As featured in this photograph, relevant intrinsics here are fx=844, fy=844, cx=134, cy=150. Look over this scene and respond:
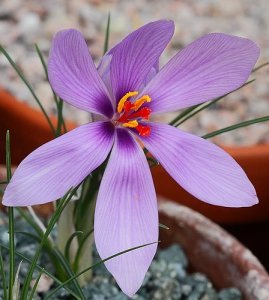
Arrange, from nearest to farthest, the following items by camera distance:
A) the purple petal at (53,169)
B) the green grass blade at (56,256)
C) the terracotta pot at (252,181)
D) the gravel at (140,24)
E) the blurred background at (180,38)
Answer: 1. the purple petal at (53,169)
2. the green grass blade at (56,256)
3. the terracotta pot at (252,181)
4. the blurred background at (180,38)
5. the gravel at (140,24)

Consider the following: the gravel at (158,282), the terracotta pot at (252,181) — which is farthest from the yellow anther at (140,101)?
the terracotta pot at (252,181)

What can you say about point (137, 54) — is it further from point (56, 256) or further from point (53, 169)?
point (56, 256)

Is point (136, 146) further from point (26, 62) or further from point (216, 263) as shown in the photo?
point (26, 62)

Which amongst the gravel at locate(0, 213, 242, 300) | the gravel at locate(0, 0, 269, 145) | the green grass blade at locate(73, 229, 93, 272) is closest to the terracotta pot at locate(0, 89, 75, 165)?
the gravel at locate(0, 0, 269, 145)

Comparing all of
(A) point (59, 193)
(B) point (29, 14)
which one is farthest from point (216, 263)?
(B) point (29, 14)

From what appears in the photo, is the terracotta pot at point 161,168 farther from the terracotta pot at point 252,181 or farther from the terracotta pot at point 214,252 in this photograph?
the terracotta pot at point 214,252

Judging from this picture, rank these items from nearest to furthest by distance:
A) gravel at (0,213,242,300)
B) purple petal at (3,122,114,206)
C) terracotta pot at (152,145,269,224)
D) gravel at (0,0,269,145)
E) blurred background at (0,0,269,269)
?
purple petal at (3,122,114,206), gravel at (0,213,242,300), terracotta pot at (152,145,269,224), blurred background at (0,0,269,269), gravel at (0,0,269,145)

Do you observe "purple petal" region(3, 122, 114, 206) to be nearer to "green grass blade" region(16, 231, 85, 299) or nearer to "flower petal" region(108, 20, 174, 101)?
"flower petal" region(108, 20, 174, 101)

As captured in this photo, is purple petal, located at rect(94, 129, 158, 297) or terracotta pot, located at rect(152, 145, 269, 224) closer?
purple petal, located at rect(94, 129, 158, 297)
